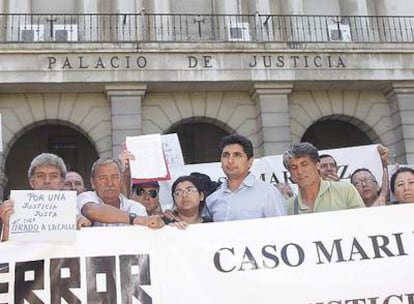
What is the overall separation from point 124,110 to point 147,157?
8754 millimetres

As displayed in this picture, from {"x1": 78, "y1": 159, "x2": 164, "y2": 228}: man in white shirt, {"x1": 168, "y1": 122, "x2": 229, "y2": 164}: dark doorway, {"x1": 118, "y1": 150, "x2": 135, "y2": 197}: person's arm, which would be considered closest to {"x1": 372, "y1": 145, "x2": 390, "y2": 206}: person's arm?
{"x1": 78, "y1": 159, "x2": 164, "y2": 228}: man in white shirt

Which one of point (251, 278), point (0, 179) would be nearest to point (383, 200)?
point (251, 278)

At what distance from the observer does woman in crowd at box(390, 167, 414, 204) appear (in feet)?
18.7

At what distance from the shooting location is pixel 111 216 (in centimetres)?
511

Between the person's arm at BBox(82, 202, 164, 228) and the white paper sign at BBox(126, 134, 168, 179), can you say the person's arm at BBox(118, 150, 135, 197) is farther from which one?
the person's arm at BBox(82, 202, 164, 228)

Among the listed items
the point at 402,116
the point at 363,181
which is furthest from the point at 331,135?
the point at 363,181

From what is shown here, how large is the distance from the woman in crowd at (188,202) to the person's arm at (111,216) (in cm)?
38

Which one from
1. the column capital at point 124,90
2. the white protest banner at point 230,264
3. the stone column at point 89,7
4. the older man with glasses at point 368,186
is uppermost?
the stone column at point 89,7

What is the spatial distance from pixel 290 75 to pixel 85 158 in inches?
273

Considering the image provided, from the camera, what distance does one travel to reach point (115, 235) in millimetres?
4793

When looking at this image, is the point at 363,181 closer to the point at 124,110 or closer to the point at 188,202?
the point at 188,202

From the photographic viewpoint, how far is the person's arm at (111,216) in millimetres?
4887

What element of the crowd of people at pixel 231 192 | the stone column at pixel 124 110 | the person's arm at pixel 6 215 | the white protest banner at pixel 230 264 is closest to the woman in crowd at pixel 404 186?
the crowd of people at pixel 231 192

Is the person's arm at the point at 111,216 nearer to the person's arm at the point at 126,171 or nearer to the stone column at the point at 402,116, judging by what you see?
the person's arm at the point at 126,171
